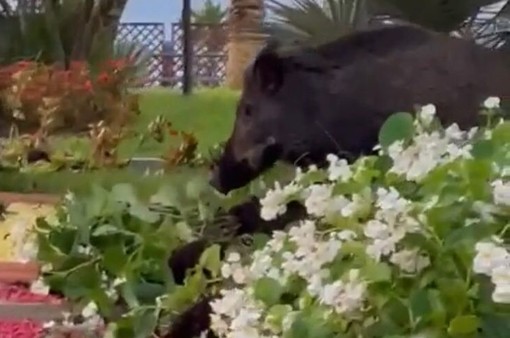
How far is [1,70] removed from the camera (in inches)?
181

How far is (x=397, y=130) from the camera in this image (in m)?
1.15

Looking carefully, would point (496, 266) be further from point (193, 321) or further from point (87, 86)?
point (87, 86)

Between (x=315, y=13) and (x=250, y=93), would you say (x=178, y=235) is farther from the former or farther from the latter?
(x=315, y=13)

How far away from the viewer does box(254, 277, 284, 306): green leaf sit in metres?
1.10

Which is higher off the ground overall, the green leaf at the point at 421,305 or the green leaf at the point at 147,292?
the green leaf at the point at 421,305

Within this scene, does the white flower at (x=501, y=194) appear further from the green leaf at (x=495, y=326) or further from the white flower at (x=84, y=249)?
the white flower at (x=84, y=249)

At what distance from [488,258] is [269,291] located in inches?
10.0

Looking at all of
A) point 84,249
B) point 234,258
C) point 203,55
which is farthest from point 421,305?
point 203,55

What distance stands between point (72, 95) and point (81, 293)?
2.97 metres

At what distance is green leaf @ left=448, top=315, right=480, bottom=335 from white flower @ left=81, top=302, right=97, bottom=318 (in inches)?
26.4

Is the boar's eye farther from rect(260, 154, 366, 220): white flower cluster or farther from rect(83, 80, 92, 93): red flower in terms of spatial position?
rect(83, 80, 92, 93): red flower

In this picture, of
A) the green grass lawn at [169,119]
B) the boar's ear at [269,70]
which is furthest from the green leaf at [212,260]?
the green grass lawn at [169,119]

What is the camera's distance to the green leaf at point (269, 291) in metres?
1.10

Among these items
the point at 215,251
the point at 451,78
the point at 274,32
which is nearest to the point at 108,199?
the point at 215,251
